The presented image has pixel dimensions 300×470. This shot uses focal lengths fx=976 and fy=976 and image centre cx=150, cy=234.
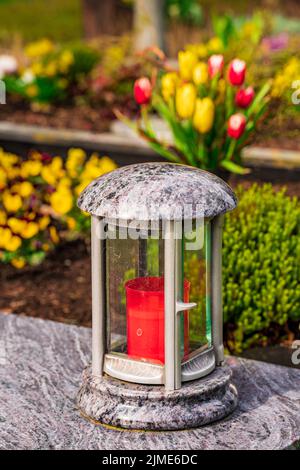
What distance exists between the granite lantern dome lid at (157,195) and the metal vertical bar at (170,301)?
9cm

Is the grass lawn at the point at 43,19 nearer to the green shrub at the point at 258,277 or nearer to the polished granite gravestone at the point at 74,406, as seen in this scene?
the green shrub at the point at 258,277

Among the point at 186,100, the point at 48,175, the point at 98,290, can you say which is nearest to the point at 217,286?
the point at 98,290

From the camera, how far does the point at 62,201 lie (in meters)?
6.49

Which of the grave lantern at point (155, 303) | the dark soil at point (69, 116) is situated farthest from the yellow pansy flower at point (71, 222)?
the dark soil at point (69, 116)

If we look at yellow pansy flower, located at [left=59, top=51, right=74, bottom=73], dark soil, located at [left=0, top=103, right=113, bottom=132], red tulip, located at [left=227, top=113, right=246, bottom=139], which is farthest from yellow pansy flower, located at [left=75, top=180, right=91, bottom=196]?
yellow pansy flower, located at [left=59, top=51, right=74, bottom=73]

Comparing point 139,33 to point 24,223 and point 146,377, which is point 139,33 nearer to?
point 24,223

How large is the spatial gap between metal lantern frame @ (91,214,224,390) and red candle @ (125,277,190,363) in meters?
0.06

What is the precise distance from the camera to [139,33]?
48.4 ft

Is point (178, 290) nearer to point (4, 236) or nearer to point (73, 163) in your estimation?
point (4, 236)

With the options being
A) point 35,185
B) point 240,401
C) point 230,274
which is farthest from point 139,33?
point 240,401

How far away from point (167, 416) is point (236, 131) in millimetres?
2342

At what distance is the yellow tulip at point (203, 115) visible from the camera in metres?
5.98

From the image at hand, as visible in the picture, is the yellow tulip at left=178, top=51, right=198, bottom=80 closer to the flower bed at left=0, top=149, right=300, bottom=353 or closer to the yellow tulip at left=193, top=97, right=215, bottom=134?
the yellow tulip at left=193, top=97, right=215, bottom=134

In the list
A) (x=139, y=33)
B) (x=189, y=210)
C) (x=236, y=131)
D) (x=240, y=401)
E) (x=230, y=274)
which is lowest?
(x=240, y=401)
